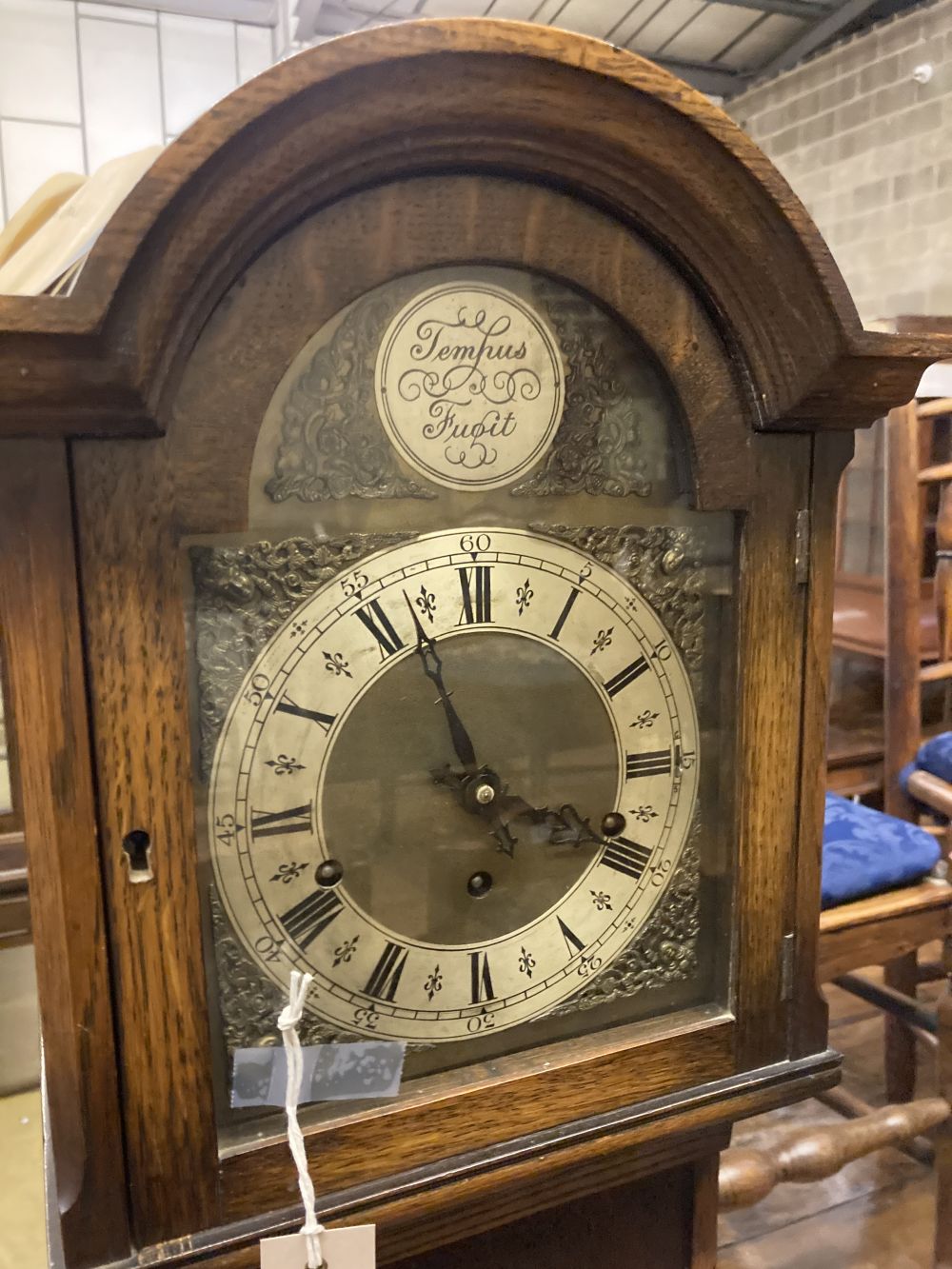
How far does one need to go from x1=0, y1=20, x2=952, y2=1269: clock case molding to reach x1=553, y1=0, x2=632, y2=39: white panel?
194 cm

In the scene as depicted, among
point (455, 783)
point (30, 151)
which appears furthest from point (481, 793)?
point (30, 151)

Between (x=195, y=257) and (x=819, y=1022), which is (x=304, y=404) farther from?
(x=819, y=1022)

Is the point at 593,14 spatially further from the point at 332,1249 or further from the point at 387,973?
the point at 332,1249

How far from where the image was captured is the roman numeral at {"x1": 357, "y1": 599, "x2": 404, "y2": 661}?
527 mm

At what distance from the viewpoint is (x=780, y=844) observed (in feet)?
2.14

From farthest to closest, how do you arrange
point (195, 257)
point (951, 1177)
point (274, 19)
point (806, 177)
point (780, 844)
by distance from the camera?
point (806, 177)
point (274, 19)
point (951, 1177)
point (780, 844)
point (195, 257)

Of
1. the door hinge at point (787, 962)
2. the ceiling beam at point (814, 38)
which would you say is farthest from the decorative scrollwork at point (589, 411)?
the ceiling beam at point (814, 38)

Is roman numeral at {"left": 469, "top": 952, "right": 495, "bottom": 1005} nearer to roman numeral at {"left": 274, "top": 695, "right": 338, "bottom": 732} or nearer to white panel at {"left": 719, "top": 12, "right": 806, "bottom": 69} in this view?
roman numeral at {"left": 274, "top": 695, "right": 338, "bottom": 732}

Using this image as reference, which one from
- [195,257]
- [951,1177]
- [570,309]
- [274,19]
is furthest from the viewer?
[274,19]

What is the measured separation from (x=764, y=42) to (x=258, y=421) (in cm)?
274

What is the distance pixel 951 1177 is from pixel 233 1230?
96 centimetres

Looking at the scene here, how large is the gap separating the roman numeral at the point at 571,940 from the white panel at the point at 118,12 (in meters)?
1.86

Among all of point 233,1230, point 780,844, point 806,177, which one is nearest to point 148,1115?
point 233,1230

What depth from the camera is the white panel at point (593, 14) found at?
7.08 feet
